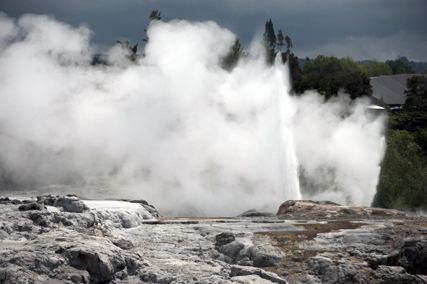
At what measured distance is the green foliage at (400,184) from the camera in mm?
25016

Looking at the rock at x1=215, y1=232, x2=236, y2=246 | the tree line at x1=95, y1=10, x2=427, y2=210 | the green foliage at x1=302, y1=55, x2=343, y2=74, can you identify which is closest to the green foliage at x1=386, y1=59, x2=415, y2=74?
the green foliage at x1=302, y1=55, x2=343, y2=74

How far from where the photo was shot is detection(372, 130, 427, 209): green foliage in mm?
25016

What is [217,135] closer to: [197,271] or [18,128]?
[18,128]

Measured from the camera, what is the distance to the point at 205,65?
2728 centimetres

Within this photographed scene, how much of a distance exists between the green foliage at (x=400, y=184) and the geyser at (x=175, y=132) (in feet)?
2.16

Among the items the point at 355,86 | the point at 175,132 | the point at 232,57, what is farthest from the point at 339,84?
the point at 175,132

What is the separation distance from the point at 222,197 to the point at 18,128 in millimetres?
10178

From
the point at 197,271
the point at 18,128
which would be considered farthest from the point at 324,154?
the point at 197,271

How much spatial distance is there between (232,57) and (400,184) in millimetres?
16848

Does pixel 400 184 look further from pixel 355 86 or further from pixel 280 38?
pixel 280 38

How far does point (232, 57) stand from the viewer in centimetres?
3544

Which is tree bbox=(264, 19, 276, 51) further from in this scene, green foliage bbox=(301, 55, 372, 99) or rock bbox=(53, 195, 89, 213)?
rock bbox=(53, 195, 89, 213)

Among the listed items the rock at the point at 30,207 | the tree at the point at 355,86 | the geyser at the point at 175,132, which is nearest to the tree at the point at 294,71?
the tree at the point at 355,86

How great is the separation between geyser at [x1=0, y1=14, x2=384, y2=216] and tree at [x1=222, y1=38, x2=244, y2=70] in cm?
266
